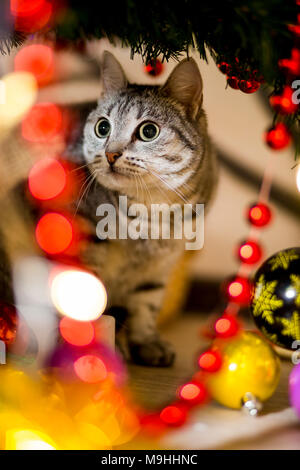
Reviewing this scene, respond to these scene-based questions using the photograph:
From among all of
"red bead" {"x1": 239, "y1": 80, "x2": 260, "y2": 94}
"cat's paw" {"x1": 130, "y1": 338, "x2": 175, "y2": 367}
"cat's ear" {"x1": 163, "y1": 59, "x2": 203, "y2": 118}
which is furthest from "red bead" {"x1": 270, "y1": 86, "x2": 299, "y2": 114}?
"cat's paw" {"x1": 130, "y1": 338, "x2": 175, "y2": 367}

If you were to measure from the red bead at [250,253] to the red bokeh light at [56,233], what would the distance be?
355 mm

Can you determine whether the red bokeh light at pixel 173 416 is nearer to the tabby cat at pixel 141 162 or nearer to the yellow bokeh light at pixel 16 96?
the tabby cat at pixel 141 162

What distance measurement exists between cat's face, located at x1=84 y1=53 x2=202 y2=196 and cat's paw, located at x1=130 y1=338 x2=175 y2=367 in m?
0.39

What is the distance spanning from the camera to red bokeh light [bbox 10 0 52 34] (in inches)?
26.1

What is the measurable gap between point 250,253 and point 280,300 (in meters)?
0.17

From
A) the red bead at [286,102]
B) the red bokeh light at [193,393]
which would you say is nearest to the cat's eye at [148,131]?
the red bead at [286,102]

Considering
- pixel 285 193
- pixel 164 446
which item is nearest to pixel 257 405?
pixel 164 446

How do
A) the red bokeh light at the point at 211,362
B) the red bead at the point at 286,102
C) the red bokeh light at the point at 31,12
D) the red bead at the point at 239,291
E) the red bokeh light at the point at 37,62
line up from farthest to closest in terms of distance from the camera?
1. the red bokeh light at the point at 37,62
2. the red bead at the point at 239,291
3. the red bokeh light at the point at 211,362
4. the red bead at the point at 286,102
5. the red bokeh light at the point at 31,12

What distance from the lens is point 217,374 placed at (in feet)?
2.97

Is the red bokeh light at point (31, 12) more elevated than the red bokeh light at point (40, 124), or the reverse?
the red bokeh light at point (40, 124)

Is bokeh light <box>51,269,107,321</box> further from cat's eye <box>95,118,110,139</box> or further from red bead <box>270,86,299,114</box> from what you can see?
red bead <box>270,86,299,114</box>

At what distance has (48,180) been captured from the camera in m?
1.07

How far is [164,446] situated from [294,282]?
35 centimetres

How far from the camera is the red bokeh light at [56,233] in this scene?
1045mm
